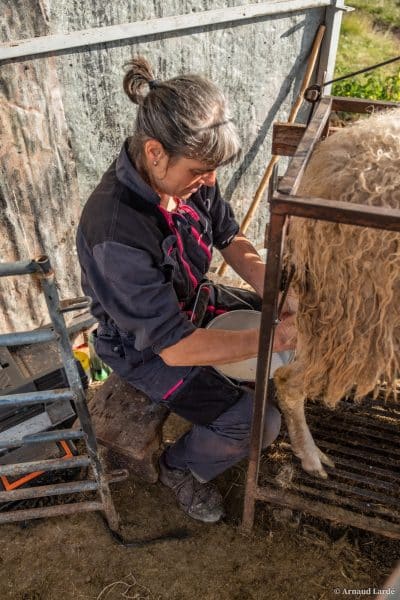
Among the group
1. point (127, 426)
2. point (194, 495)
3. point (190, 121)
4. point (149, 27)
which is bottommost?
point (194, 495)

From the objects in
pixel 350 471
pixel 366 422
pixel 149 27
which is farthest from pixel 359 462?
pixel 149 27

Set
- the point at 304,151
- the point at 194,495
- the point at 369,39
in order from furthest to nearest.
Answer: the point at 369,39 → the point at 194,495 → the point at 304,151

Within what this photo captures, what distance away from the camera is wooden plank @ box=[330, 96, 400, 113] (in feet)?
6.88

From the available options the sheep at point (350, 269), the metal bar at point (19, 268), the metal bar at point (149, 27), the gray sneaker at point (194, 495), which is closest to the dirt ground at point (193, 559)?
the gray sneaker at point (194, 495)

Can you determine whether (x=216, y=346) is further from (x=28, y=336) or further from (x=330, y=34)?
(x=330, y=34)

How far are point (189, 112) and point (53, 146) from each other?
135 centimetres

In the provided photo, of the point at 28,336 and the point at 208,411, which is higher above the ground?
the point at 28,336

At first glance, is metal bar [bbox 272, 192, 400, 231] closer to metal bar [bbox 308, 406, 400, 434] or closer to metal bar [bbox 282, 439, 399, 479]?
metal bar [bbox 282, 439, 399, 479]

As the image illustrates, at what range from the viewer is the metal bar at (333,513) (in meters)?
2.15

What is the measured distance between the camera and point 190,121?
167 cm

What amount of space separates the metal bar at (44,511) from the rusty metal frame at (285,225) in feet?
2.38

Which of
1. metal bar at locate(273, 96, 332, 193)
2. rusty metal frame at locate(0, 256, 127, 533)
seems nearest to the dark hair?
metal bar at locate(273, 96, 332, 193)

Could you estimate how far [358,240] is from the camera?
61.9 inches

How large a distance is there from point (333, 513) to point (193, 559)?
2.29ft
